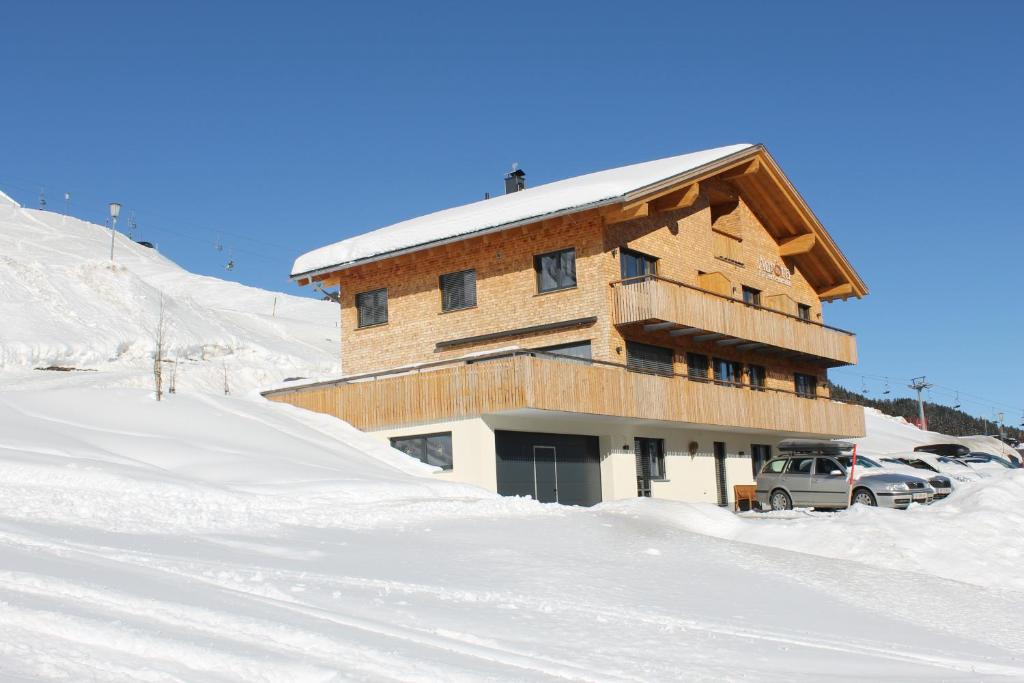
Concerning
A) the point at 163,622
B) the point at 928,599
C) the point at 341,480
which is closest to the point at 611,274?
the point at 341,480

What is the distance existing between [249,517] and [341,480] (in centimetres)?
443

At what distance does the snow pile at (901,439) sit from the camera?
59.4 m

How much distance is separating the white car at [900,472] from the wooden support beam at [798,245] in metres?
7.57

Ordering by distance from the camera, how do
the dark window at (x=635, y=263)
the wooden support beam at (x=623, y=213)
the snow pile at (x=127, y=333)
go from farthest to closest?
the snow pile at (x=127, y=333), the dark window at (x=635, y=263), the wooden support beam at (x=623, y=213)

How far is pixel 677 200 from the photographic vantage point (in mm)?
29219

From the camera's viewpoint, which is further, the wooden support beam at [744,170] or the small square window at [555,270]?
the wooden support beam at [744,170]

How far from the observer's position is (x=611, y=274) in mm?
27016

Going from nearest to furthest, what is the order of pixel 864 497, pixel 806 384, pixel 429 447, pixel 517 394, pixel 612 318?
pixel 517 394
pixel 864 497
pixel 429 447
pixel 612 318
pixel 806 384

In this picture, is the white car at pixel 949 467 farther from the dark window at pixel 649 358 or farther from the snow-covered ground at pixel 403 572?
the snow-covered ground at pixel 403 572

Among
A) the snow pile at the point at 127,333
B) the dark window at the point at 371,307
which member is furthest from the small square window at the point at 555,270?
the snow pile at the point at 127,333

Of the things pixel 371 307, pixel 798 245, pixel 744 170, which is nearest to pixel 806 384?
pixel 798 245

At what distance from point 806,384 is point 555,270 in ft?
47.6

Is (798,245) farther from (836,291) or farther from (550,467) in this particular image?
(550,467)

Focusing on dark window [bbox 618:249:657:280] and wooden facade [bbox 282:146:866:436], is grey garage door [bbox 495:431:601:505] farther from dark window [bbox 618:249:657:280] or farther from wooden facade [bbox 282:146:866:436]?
dark window [bbox 618:249:657:280]
